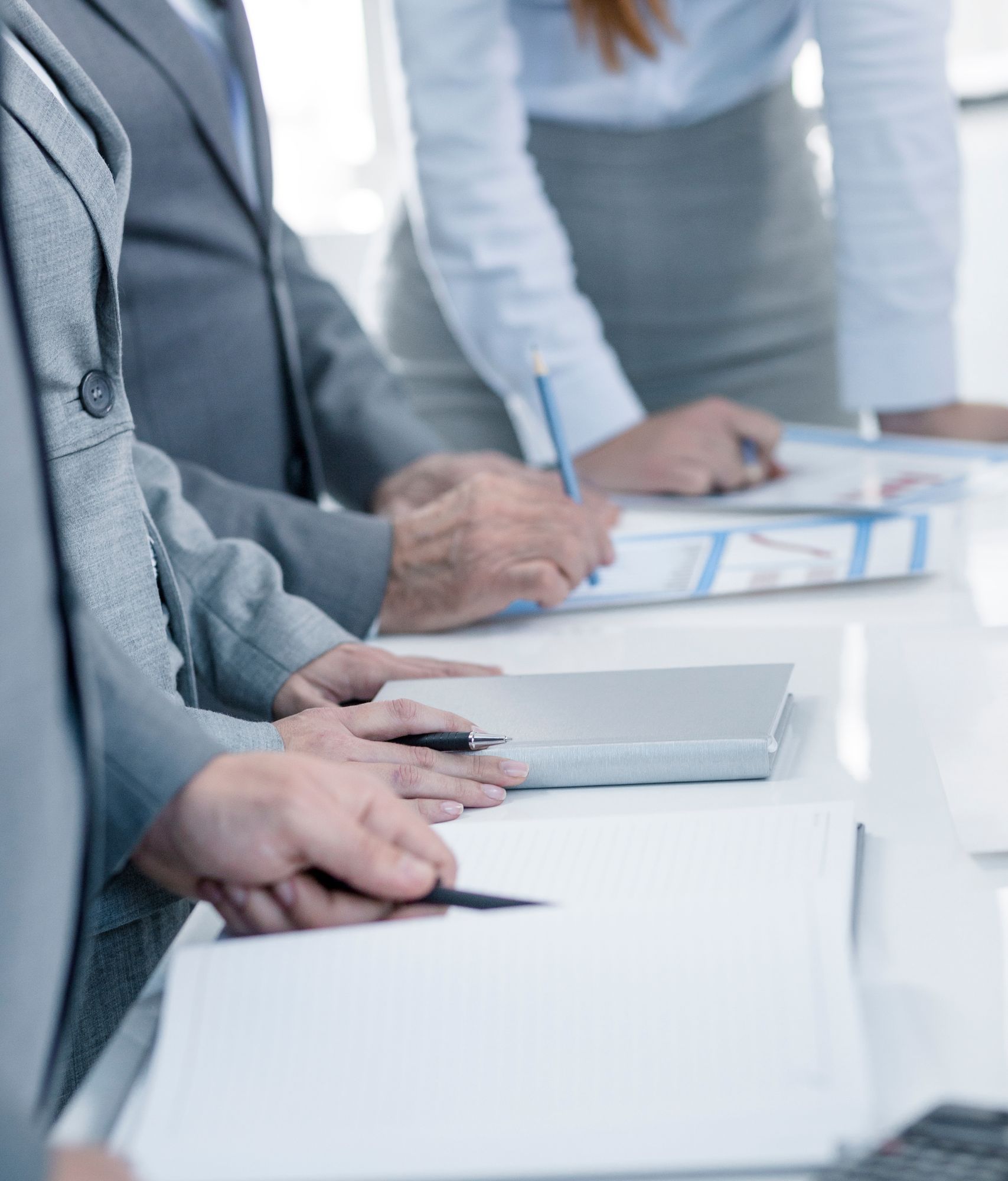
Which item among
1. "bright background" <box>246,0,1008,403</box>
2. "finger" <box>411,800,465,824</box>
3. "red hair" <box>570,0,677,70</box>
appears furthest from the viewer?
"bright background" <box>246,0,1008,403</box>

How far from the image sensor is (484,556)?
0.98 metres

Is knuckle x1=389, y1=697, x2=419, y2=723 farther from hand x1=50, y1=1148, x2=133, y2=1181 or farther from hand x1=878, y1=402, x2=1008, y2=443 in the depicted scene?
hand x1=878, y1=402, x2=1008, y2=443

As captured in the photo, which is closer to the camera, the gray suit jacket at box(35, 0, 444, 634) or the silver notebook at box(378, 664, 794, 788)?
the silver notebook at box(378, 664, 794, 788)

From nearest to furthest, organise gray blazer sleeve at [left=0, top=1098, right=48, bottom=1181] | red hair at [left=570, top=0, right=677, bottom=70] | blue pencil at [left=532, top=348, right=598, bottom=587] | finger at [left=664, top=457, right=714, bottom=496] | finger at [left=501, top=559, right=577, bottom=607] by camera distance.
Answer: gray blazer sleeve at [left=0, top=1098, right=48, bottom=1181] < finger at [left=501, top=559, right=577, bottom=607] < blue pencil at [left=532, top=348, right=598, bottom=587] < finger at [left=664, top=457, right=714, bottom=496] < red hair at [left=570, top=0, right=677, bottom=70]

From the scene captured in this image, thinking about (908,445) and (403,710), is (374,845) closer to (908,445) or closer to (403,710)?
(403,710)

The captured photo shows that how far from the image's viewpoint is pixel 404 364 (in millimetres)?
1662

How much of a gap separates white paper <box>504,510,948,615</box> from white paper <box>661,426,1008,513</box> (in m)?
0.04

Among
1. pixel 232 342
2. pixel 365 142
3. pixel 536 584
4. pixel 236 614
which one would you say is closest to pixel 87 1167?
pixel 236 614

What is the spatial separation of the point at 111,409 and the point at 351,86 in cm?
257

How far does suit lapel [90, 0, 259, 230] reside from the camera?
39.8 inches

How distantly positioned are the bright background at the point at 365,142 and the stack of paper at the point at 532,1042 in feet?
7.78

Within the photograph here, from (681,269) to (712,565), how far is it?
635 mm

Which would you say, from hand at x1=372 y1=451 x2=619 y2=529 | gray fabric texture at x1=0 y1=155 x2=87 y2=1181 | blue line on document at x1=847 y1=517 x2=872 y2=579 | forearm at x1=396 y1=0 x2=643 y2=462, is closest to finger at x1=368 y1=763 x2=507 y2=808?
gray fabric texture at x1=0 y1=155 x2=87 y2=1181

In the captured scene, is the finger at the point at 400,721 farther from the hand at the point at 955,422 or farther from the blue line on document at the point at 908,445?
the hand at the point at 955,422
